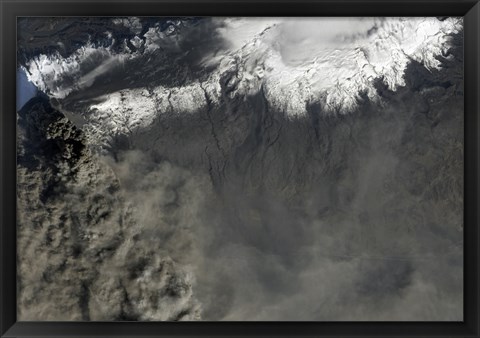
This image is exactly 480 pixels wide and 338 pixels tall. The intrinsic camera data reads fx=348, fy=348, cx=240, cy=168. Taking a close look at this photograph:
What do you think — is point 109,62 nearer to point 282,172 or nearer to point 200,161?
point 200,161

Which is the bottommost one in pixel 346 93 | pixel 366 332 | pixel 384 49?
pixel 366 332

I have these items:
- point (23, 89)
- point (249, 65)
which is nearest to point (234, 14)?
point (249, 65)

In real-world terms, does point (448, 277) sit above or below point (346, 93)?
below

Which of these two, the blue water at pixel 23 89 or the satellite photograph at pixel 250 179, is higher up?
the blue water at pixel 23 89

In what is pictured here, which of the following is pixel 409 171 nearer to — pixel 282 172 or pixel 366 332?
pixel 282 172

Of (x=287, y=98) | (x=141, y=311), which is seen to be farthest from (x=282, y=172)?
(x=141, y=311)

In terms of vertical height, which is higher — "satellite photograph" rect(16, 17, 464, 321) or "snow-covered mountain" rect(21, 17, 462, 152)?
"snow-covered mountain" rect(21, 17, 462, 152)

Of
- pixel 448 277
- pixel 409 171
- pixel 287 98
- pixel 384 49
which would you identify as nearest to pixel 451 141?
pixel 409 171
